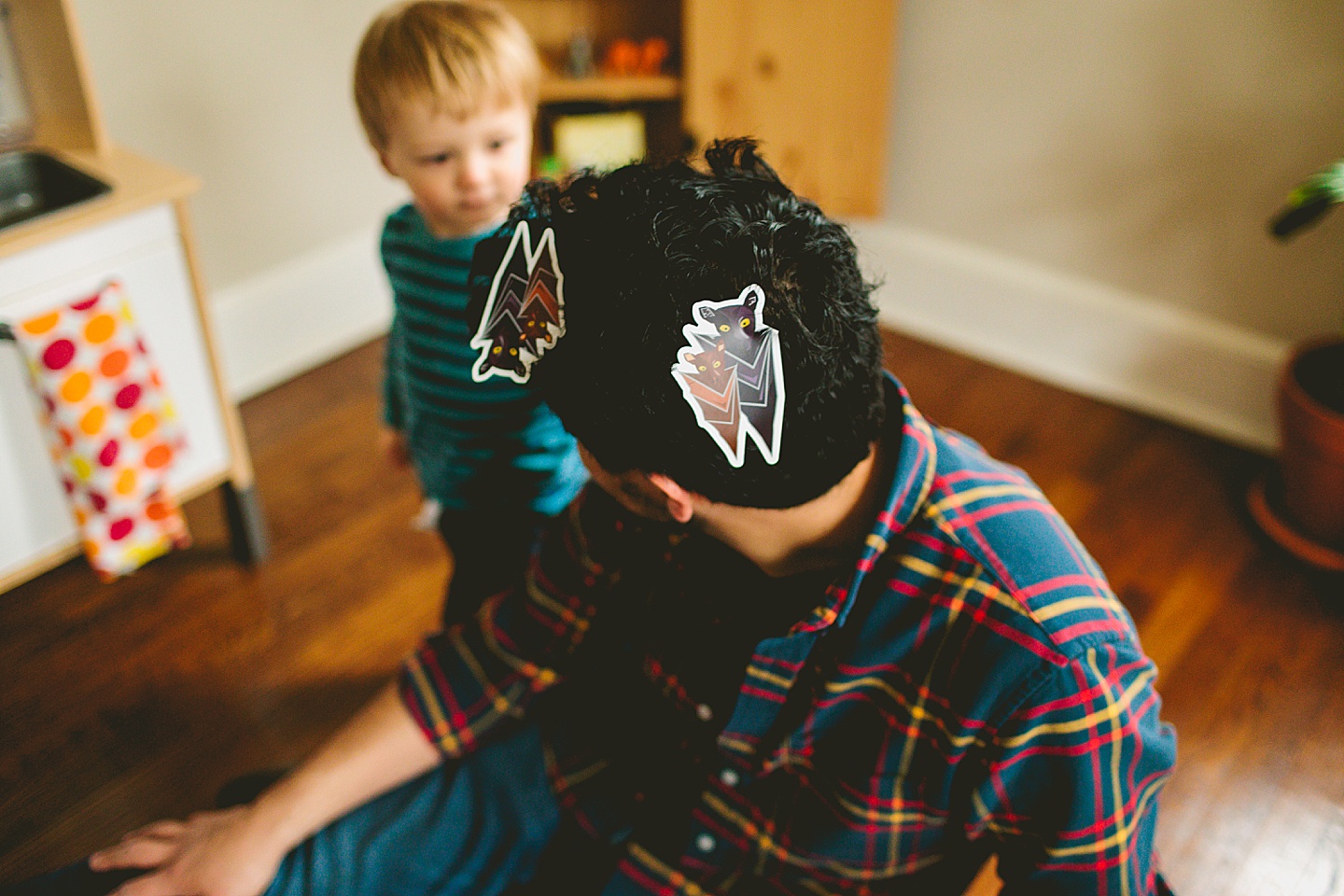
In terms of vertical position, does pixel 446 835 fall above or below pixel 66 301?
below

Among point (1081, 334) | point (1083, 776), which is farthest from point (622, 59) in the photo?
point (1083, 776)

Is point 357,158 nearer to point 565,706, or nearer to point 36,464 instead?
point 36,464

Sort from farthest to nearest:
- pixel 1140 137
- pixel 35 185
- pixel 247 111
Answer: pixel 247 111 → pixel 1140 137 → pixel 35 185

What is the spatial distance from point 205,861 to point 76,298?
35.9 inches

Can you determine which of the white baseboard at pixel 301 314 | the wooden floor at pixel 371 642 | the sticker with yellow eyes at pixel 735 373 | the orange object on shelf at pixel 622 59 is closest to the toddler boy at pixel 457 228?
the sticker with yellow eyes at pixel 735 373

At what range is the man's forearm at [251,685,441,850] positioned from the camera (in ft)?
3.16

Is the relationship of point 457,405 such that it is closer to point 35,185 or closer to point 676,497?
point 676,497

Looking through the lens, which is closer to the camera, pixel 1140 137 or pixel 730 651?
pixel 730 651

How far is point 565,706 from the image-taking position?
3.51ft

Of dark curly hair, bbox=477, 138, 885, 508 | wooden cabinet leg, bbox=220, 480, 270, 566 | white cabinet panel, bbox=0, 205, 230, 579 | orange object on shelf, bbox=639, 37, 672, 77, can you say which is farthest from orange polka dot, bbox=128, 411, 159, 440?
orange object on shelf, bbox=639, 37, 672, 77

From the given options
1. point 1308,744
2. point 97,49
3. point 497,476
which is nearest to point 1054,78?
point 1308,744

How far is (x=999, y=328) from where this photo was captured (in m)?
2.43

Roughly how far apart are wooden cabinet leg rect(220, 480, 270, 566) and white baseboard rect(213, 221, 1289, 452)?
1.81 ft

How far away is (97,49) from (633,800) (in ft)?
5.68
